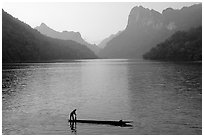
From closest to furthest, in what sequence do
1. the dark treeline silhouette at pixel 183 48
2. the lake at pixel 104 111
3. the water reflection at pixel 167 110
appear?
1. the lake at pixel 104 111
2. the water reflection at pixel 167 110
3. the dark treeline silhouette at pixel 183 48

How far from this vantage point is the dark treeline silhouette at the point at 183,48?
167 meters

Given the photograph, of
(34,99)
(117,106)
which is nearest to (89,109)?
(117,106)

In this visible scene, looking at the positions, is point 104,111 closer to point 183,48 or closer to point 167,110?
point 167,110

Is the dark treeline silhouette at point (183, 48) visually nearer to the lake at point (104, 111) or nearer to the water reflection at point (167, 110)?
the water reflection at point (167, 110)

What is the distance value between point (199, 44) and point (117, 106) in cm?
14040

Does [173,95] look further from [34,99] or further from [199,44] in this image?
[199,44]

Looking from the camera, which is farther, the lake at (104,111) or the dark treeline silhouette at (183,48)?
the dark treeline silhouette at (183,48)

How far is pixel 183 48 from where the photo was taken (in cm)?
17475

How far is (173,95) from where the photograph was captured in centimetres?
4875

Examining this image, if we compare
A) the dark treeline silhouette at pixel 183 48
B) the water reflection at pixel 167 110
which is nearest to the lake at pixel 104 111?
the water reflection at pixel 167 110

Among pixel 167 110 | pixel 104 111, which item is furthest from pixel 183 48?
pixel 104 111

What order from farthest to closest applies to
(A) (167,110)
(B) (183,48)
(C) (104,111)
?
(B) (183,48) < (A) (167,110) < (C) (104,111)

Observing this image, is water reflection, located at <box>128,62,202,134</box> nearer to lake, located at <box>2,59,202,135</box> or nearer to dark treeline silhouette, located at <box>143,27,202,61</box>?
lake, located at <box>2,59,202,135</box>

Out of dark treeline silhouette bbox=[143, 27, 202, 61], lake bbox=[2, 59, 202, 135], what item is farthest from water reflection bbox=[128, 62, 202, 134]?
dark treeline silhouette bbox=[143, 27, 202, 61]
